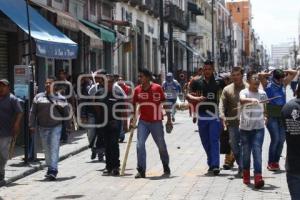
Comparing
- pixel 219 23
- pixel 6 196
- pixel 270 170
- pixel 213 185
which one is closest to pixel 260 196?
Result: pixel 213 185

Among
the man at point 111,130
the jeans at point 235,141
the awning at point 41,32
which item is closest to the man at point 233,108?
the jeans at point 235,141

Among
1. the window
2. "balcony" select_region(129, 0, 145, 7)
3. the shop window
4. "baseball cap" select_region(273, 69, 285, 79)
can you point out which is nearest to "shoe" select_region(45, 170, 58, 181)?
"baseball cap" select_region(273, 69, 285, 79)

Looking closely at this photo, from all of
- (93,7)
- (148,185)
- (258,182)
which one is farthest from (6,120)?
(93,7)

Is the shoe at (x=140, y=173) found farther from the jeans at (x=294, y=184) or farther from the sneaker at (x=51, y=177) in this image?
the jeans at (x=294, y=184)

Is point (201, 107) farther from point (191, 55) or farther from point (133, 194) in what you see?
point (191, 55)

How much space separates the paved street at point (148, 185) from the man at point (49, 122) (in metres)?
0.33

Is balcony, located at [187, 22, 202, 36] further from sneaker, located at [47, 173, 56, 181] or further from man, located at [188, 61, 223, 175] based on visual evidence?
sneaker, located at [47, 173, 56, 181]

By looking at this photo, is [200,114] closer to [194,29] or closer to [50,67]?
[50,67]

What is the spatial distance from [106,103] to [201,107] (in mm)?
1700

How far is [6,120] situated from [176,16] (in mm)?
39858

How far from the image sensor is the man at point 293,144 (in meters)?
5.92

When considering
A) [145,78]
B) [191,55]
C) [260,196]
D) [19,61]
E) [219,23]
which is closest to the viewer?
[260,196]

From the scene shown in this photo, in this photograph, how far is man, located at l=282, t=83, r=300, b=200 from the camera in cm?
592

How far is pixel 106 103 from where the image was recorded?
11945 mm
